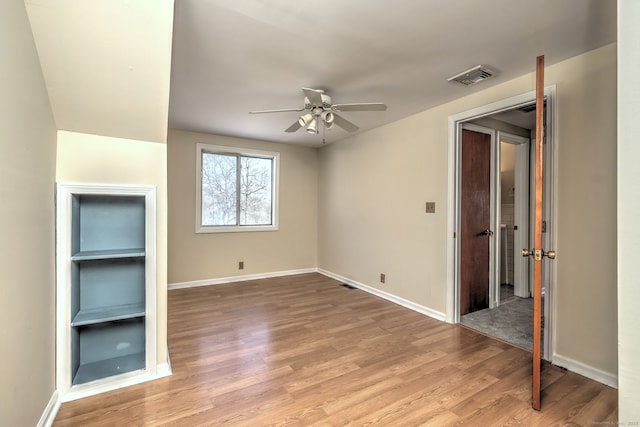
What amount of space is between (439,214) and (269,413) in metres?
2.50

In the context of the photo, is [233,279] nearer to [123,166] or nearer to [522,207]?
[123,166]

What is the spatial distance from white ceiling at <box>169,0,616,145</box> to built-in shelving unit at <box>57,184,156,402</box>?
3.85 feet

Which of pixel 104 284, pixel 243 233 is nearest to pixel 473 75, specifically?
pixel 104 284

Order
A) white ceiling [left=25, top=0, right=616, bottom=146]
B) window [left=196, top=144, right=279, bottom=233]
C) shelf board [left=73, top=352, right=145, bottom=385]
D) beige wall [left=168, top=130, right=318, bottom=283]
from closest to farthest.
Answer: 1. white ceiling [left=25, top=0, right=616, bottom=146]
2. shelf board [left=73, top=352, right=145, bottom=385]
3. beige wall [left=168, top=130, right=318, bottom=283]
4. window [left=196, top=144, right=279, bottom=233]

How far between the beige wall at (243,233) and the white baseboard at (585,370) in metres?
3.85

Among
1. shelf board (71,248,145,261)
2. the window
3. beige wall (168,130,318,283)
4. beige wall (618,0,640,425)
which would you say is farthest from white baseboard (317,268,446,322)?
shelf board (71,248,145,261)

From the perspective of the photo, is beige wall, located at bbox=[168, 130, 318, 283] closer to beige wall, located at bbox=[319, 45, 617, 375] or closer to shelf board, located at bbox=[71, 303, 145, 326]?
beige wall, located at bbox=[319, 45, 617, 375]

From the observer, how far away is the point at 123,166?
6.50 feet

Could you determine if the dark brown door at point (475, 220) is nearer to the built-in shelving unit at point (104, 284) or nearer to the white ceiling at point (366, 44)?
the white ceiling at point (366, 44)

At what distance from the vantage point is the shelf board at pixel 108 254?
1.88 metres

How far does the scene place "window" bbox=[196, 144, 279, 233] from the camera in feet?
15.1

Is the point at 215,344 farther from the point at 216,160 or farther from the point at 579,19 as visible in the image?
the point at 579,19

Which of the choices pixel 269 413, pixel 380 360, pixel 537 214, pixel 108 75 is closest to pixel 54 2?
pixel 108 75

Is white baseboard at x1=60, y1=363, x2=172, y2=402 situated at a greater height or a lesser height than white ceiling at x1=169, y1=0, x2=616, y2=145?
lesser
